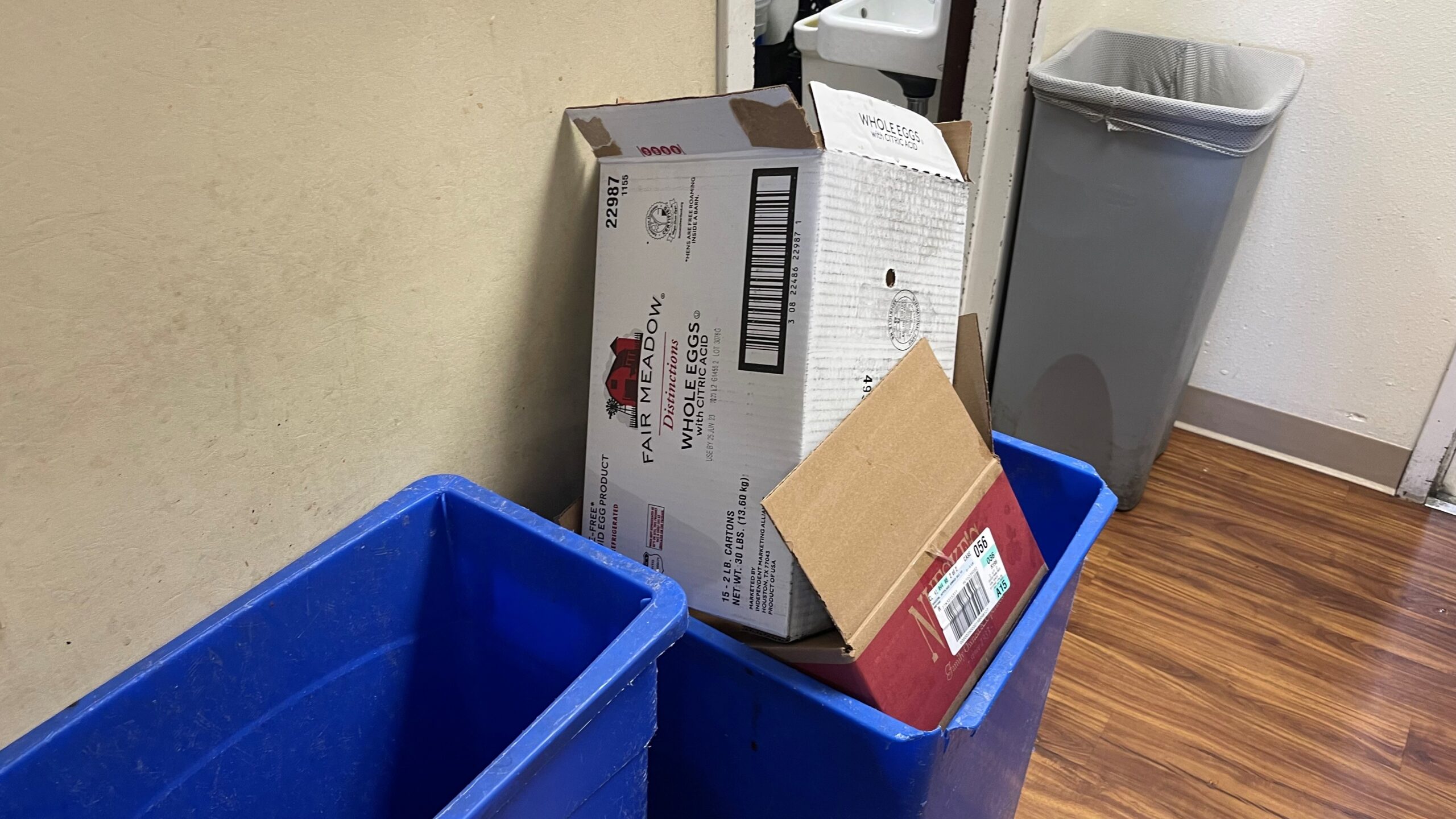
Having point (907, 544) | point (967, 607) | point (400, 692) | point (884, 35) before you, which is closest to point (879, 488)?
point (907, 544)

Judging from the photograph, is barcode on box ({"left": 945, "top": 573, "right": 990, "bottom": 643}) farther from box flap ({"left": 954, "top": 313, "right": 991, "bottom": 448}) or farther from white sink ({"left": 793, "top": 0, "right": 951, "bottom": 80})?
white sink ({"left": 793, "top": 0, "right": 951, "bottom": 80})

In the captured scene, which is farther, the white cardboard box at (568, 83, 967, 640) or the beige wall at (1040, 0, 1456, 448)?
the beige wall at (1040, 0, 1456, 448)

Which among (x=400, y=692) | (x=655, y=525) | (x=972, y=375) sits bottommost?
(x=400, y=692)

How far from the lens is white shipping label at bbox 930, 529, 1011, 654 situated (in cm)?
81

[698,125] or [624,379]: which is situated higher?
[698,125]

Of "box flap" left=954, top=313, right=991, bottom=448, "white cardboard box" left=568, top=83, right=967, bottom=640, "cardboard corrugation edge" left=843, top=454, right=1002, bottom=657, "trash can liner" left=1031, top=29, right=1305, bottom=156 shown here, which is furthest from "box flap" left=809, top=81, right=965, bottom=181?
"trash can liner" left=1031, top=29, right=1305, bottom=156

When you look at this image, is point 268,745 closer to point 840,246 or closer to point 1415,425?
point 840,246

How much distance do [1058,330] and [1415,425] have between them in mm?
766

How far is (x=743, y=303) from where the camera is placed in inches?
29.5

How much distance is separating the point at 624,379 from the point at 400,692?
324 millimetres

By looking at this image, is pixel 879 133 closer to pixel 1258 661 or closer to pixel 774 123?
pixel 774 123

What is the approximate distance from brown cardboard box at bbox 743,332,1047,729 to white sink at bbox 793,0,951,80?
0.84m

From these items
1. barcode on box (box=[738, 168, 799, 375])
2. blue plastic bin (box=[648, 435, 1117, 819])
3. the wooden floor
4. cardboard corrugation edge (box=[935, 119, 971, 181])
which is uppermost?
cardboard corrugation edge (box=[935, 119, 971, 181])

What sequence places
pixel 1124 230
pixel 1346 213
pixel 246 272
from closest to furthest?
1. pixel 246 272
2. pixel 1124 230
3. pixel 1346 213
